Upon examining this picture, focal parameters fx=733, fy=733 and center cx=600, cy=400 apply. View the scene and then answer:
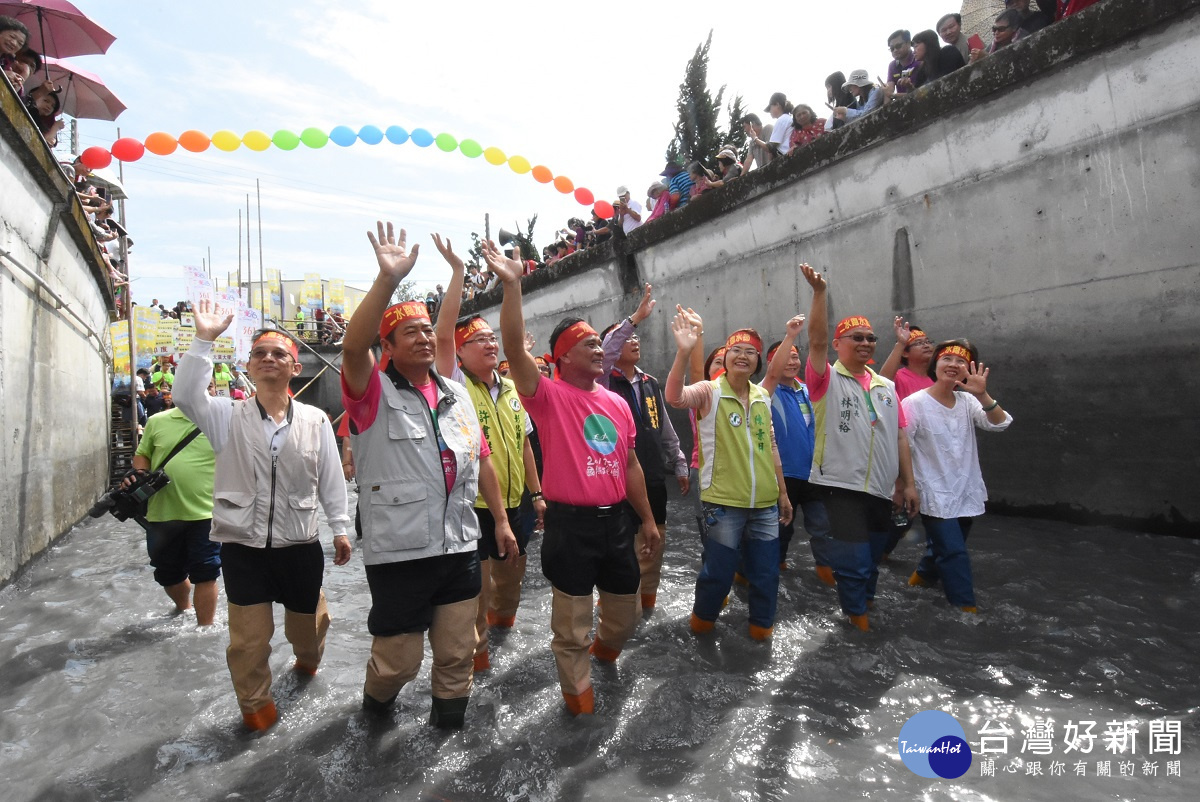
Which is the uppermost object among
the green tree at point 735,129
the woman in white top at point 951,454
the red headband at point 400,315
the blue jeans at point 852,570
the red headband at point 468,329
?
the green tree at point 735,129

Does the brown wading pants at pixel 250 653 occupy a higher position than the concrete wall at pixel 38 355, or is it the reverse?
Answer: the concrete wall at pixel 38 355

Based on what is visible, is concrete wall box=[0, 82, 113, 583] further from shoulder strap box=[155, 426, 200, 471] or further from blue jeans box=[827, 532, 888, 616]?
blue jeans box=[827, 532, 888, 616]

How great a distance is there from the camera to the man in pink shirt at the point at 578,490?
12.0 ft

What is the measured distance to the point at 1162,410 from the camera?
19.5 ft

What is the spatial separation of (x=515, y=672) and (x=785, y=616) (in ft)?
6.27

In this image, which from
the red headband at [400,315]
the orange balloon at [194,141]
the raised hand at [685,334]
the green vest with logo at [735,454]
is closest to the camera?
the red headband at [400,315]

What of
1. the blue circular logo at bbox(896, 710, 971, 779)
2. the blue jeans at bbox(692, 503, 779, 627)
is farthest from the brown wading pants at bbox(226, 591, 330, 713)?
the blue circular logo at bbox(896, 710, 971, 779)

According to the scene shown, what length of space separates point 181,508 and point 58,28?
395 inches

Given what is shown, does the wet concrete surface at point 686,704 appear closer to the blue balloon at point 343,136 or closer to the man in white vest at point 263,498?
the man in white vest at point 263,498

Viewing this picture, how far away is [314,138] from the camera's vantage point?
42.8 feet

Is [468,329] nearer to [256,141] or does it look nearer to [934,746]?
[934,746]

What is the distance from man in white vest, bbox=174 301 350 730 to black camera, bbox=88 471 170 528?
1.55 meters

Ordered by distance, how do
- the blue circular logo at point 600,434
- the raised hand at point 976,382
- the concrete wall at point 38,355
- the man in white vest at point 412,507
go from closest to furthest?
the man in white vest at point 412,507 < the blue circular logo at point 600,434 < the raised hand at point 976,382 < the concrete wall at point 38,355

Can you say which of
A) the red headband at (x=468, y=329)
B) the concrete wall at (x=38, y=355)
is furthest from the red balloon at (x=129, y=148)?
the red headband at (x=468, y=329)
